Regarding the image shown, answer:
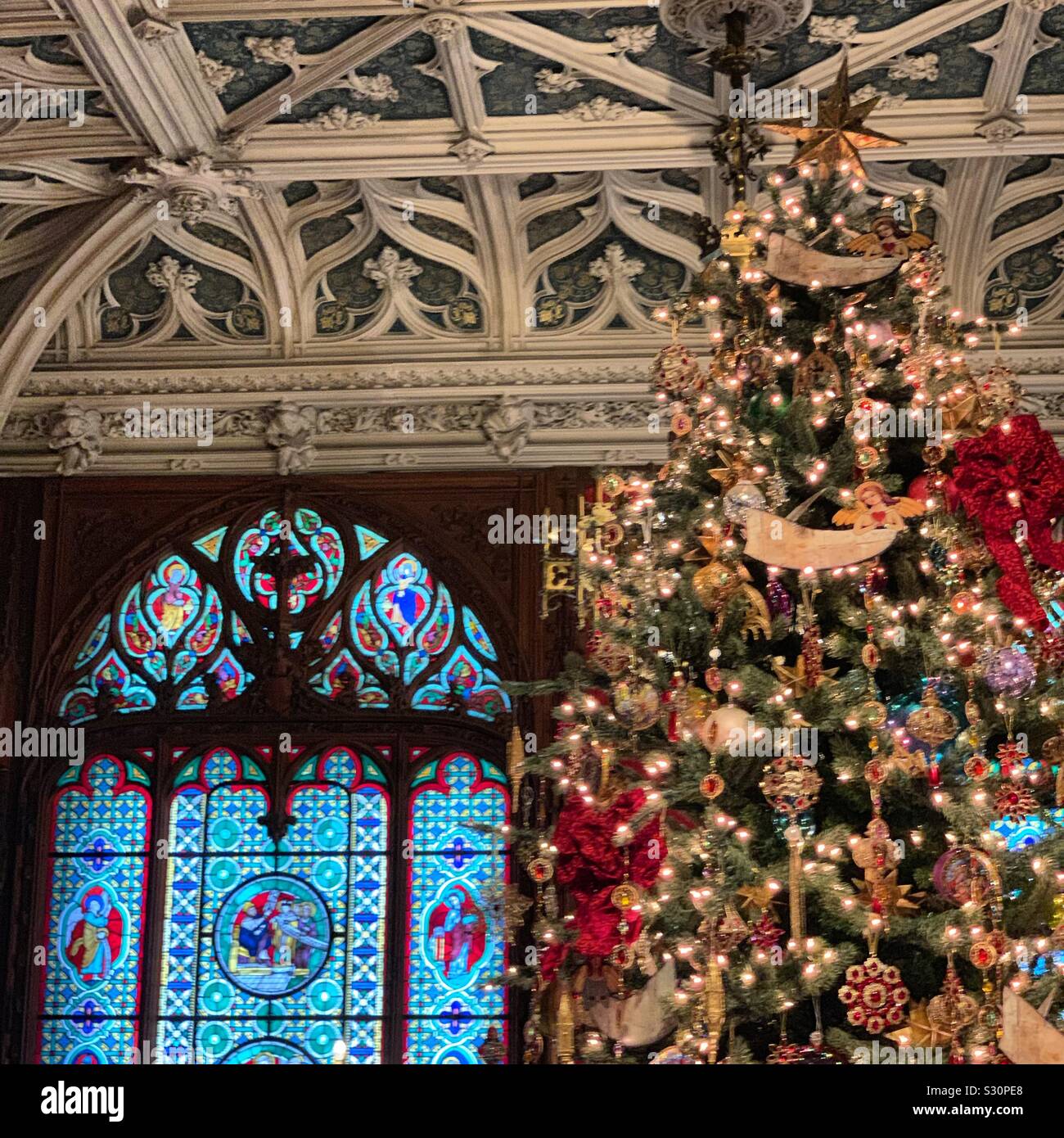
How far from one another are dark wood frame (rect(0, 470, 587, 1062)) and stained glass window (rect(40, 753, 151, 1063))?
3.8 inches

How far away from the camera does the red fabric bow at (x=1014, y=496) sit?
521 cm

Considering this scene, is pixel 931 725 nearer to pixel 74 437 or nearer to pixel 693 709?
pixel 693 709

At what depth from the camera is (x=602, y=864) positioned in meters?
5.59

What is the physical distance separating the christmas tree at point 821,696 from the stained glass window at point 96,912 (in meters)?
3.64

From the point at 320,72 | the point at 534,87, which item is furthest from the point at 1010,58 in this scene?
the point at 320,72

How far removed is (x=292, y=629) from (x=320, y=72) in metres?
3.11

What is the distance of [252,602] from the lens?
9.60 metres

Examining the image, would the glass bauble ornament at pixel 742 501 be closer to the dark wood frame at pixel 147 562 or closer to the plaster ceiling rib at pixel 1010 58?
the plaster ceiling rib at pixel 1010 58

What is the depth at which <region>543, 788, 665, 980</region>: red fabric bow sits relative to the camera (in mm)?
5523

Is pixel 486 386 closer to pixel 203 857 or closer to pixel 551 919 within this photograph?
pixel 203 857

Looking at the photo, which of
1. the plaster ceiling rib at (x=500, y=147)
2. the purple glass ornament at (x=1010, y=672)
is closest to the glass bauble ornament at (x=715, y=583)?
the purple glass ornament at (x=1010, y=672)

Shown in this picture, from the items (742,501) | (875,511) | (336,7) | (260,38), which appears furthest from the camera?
(260,38)

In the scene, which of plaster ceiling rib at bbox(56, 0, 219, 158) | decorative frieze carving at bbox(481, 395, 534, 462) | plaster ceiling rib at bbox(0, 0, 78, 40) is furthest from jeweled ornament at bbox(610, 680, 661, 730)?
decorative frieze carving at bbox(481, 395, 534, 462)
